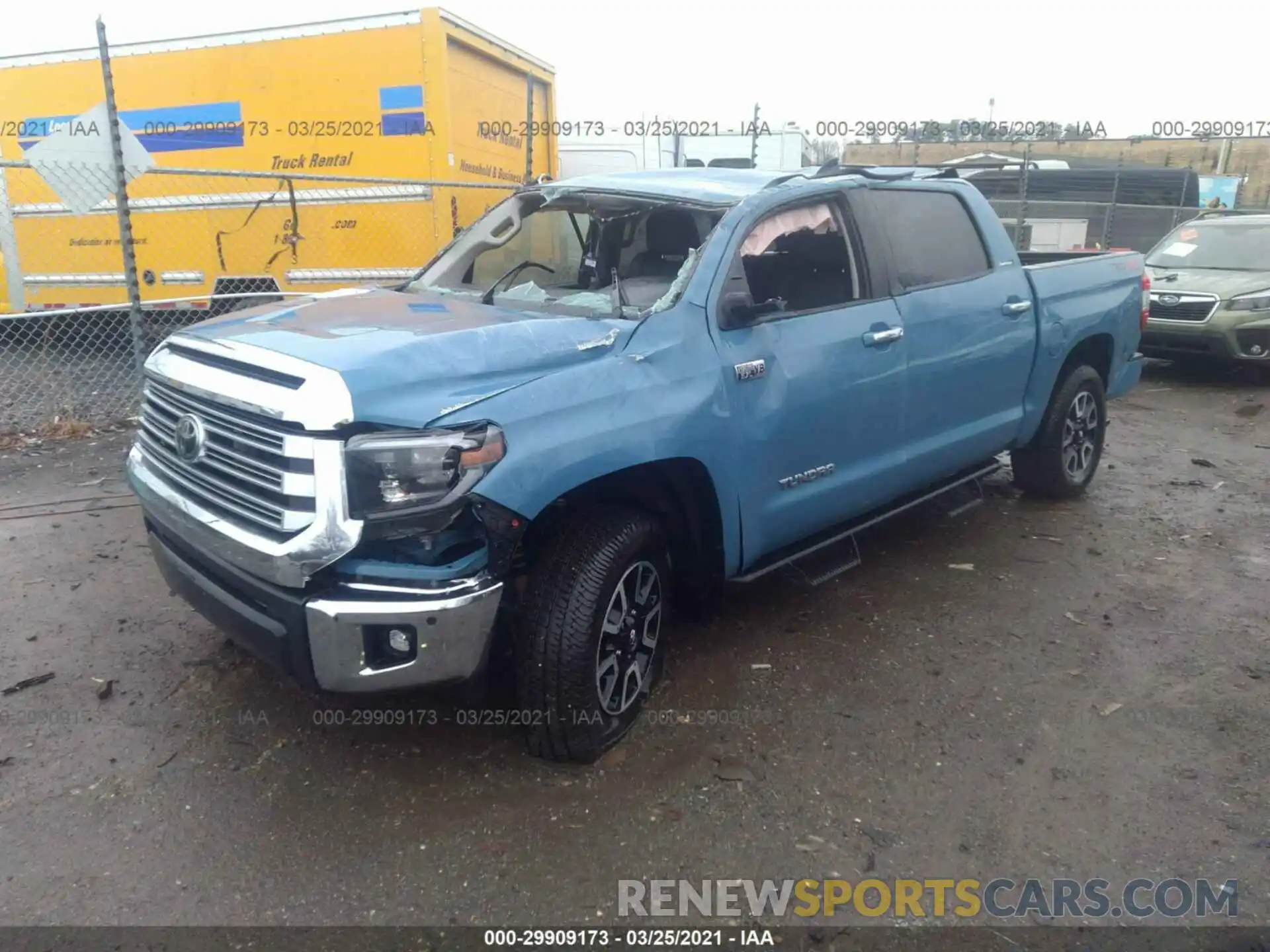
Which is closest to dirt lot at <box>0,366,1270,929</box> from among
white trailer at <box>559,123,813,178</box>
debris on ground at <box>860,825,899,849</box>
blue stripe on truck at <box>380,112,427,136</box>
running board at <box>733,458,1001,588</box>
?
debris on ground at <box>860,825,899,849</box>

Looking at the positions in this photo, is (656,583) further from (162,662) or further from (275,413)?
(162,662)

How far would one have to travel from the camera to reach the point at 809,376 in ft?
11.8

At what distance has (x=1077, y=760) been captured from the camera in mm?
3160

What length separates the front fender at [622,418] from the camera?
8.78 feet

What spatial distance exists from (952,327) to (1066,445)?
1723 mm

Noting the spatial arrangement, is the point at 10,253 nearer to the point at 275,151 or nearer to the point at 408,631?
the point at 275,151

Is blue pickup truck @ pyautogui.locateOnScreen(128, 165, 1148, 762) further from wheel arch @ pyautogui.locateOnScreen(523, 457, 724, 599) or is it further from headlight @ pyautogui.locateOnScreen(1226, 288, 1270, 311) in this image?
headlight @ pyautogui.locateOnScreen(1226, 288, 1270, 311)

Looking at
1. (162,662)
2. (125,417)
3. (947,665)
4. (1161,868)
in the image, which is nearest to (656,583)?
(947,665)

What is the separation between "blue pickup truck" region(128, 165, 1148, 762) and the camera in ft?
8.44

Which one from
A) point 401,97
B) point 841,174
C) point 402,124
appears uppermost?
point 401,97

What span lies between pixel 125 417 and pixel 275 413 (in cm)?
547

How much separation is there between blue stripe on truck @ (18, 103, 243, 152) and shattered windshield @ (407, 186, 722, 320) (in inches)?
230

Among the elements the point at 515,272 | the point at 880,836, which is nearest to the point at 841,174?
the point at 515,272

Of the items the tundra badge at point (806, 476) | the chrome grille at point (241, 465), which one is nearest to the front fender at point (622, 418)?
the tundra badge at point (806, 476)
